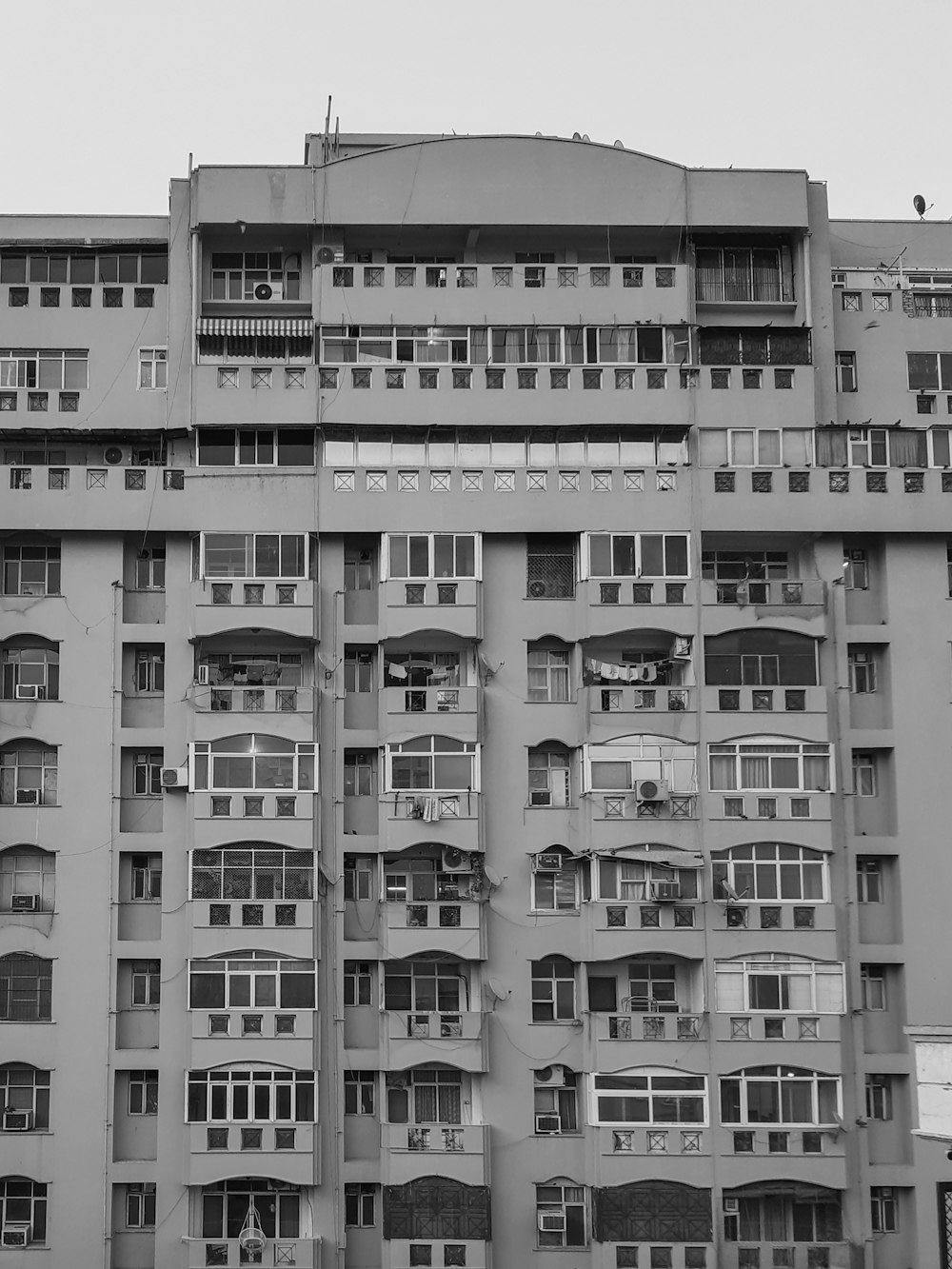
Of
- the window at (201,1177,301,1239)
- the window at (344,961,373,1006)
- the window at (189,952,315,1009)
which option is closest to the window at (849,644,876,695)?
the window at (344,961,373,1006)

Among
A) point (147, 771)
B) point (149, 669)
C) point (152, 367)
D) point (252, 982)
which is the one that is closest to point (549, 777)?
point (252, 982)

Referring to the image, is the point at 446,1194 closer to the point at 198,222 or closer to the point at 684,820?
the point at 684,820

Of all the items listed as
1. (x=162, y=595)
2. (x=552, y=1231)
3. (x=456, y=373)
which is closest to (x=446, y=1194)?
(x=552, y=1231)

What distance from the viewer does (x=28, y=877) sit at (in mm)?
31703

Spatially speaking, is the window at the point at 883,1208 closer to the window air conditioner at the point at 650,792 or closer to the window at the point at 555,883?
the window at the point at 555,883

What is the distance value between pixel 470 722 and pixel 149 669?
6.14 meters

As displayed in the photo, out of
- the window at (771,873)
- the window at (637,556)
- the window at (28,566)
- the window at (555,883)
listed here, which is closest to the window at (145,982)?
the window at (555,883)

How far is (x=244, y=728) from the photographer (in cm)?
3159

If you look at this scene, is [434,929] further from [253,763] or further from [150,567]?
[150,567]

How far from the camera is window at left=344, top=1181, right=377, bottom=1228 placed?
31.0 m

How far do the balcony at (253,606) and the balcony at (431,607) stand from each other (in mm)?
1425

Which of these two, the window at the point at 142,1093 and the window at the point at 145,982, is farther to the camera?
the window at the point at 145,982

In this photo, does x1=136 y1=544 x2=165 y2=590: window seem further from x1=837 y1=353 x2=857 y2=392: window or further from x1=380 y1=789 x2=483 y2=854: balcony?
x1=837 y1=353 x2=857 y2=392: window

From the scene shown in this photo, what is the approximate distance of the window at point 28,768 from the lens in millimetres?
32000
